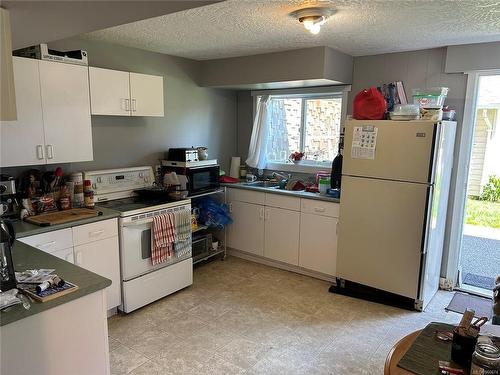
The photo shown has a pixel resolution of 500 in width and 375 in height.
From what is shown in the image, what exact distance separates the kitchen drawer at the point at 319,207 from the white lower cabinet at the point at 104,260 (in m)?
1.84

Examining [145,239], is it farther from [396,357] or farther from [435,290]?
[435,290]

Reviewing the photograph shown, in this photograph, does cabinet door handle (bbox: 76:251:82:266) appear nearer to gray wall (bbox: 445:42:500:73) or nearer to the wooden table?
A: the wooden table

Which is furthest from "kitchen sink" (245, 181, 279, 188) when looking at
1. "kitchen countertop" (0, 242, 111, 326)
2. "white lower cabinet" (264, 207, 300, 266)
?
"kitchen countertop" (0, 242, 111, 326)

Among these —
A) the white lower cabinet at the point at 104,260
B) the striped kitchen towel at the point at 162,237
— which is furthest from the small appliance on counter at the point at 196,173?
the white lower cabinet at the point at 104,260

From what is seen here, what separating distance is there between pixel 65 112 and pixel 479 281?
419 centimetres

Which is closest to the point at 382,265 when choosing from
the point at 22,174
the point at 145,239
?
the point at 145,239

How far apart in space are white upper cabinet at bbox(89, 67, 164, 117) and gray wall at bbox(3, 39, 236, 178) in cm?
29

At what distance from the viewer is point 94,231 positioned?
2699mm

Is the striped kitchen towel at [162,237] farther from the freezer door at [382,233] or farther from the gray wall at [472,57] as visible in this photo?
the gray wall at [472,57]

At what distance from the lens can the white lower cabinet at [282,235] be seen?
3.78 m

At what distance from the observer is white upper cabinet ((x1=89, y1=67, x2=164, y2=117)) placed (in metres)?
2.90

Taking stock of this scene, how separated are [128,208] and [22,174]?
33.1 inches

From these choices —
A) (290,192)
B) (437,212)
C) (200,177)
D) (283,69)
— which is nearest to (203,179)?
(200,177)

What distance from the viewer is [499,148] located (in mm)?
5090
